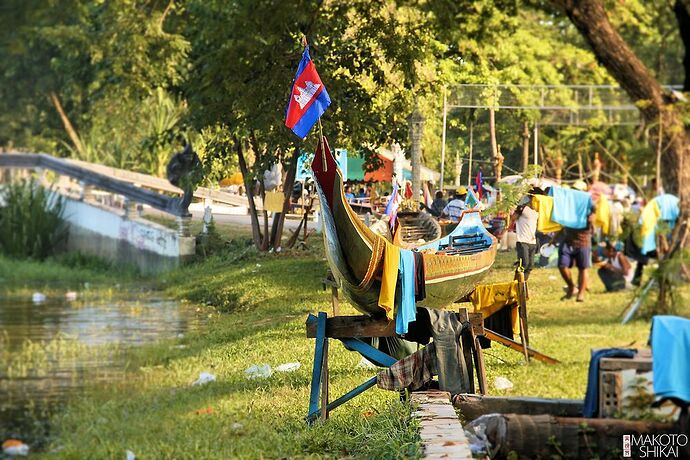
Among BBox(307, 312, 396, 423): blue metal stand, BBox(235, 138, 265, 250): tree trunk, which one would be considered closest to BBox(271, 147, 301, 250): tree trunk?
BBox(235, 138, 265, 250): tree trunk

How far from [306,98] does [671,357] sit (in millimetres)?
4325

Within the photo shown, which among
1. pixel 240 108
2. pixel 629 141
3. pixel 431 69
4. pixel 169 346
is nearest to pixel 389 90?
pixel 431 69

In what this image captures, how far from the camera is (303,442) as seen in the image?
8062 millimetres

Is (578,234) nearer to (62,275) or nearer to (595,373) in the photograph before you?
(595,373)

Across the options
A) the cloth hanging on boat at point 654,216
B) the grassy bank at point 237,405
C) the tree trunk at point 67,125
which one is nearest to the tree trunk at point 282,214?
the grassy bank at point 237,405

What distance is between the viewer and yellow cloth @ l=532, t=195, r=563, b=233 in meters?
13.1

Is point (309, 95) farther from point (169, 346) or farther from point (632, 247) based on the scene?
point (169, 346)

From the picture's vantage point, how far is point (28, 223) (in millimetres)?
25078

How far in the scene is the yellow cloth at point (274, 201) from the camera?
21812 millimetres

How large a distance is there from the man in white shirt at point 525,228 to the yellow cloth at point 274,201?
340 inches

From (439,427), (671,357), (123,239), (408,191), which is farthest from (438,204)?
(671,357)

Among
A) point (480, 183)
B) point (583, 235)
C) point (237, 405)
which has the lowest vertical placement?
point (237, 405)

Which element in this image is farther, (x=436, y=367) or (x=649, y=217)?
(x=649, y=217)

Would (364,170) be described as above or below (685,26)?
below
